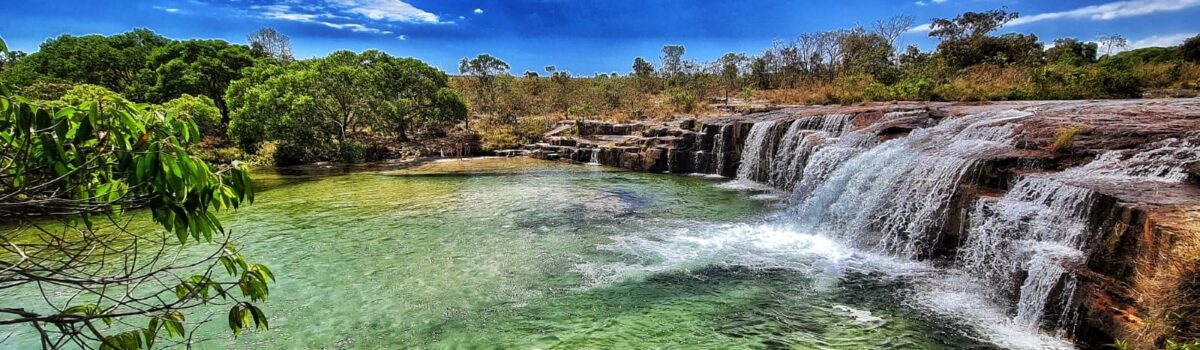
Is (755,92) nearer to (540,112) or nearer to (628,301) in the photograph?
(540,112)

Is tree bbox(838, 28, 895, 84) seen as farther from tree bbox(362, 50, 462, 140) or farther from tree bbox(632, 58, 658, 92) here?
tree bbox(362, 50, 462, 140)

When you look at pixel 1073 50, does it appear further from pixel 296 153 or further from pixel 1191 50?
pixel 296 153

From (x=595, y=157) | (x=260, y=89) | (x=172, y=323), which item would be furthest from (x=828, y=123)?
(x=260, y=89)

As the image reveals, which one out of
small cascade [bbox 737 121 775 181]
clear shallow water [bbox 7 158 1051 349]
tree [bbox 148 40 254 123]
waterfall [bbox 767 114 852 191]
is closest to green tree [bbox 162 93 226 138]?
tree [bbox 148 40 254 123]

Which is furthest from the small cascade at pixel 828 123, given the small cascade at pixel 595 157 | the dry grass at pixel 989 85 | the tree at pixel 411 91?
the tree at pixel 411 91

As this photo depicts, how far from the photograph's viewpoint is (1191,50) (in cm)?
1956

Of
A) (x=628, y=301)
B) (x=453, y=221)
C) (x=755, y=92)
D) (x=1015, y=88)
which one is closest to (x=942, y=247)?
(x=628, y=301)

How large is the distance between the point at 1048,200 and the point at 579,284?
570 centimetres

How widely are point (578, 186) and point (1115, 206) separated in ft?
39.0

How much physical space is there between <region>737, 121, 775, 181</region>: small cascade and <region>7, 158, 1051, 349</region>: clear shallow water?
4.08 m

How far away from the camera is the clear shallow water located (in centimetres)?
558

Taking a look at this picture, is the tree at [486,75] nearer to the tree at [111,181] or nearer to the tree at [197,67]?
the tree at [197,67]

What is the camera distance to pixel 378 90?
2395 cm

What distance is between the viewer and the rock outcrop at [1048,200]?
475cm
